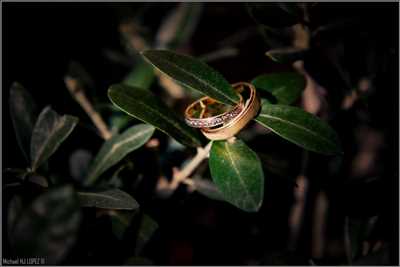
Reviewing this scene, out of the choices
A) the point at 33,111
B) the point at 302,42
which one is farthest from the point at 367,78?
the point at 33,111

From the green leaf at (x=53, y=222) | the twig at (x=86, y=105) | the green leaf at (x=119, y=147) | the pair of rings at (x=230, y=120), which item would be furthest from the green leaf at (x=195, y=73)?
the twig at (x=86, y=105)

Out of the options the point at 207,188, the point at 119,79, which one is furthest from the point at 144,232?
the point at 119,79

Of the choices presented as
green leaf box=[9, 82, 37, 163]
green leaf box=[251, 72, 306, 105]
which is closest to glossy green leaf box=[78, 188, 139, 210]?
green leaf box=[9, 82, 37, 163]

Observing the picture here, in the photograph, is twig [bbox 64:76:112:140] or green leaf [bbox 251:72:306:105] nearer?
green leaf [bbox 251:72:306:105]

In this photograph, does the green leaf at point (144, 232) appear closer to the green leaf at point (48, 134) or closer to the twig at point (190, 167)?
the twig at point (190, 167)

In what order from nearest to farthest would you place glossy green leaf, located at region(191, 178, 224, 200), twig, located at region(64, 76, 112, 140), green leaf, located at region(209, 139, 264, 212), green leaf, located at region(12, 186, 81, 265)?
1. green leaf, located at region(12, 186, 81, 265)
2. green leaf, located at region(209, 139, 264, 212)
3. glossy green leaf, located at region(191, 178, 224, 200)
4. twig, located at region(64, 76, 112, 140)

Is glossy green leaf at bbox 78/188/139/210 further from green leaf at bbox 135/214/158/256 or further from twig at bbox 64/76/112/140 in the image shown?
twig at bbox 64/76/112/140

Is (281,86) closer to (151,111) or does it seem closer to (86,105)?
(151,111)
